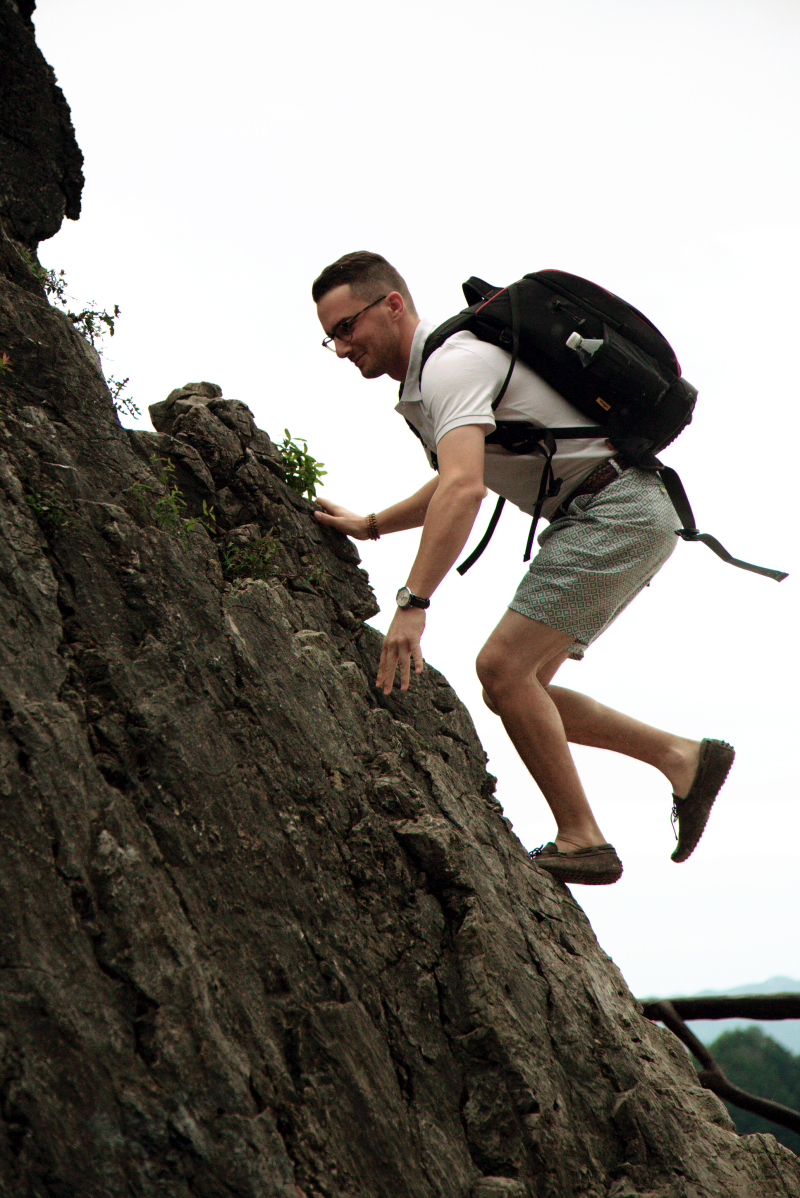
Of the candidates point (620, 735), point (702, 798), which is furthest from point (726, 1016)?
point (620, 735)

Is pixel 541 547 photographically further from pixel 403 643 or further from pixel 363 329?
pixel 363 329

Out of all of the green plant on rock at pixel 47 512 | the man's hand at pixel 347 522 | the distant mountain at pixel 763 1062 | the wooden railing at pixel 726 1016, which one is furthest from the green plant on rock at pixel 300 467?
the distant mountain at pixel 763 1062

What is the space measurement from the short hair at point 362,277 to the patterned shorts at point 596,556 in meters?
2.02

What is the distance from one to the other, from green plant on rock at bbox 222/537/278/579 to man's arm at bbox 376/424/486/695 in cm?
110

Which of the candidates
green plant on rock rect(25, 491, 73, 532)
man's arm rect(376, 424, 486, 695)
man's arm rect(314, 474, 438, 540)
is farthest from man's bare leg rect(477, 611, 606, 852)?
green plant on rock rect(25, 491, 73, 532)

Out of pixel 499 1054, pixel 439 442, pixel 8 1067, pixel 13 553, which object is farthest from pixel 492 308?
pixel 8 1067

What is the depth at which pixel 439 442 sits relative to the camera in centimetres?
548

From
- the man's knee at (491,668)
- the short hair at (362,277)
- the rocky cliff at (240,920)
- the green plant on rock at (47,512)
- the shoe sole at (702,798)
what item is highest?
the short hair at (362,277)

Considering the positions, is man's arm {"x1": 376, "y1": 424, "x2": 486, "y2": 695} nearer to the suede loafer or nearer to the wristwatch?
the wristwatch

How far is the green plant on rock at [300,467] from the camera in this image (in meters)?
6.88

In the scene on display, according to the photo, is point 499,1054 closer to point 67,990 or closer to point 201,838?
point 201,838

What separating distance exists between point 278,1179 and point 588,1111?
1.82 meters

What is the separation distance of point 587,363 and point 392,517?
1923 mm

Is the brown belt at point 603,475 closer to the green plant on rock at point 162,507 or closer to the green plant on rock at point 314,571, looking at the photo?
the green plant on rock at point 314,571
